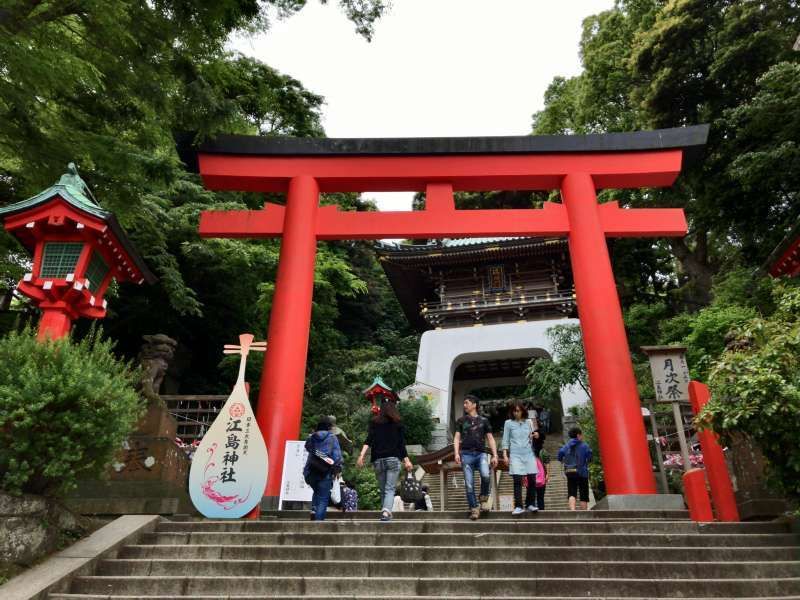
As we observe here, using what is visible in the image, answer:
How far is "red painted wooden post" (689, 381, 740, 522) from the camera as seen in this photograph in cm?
524

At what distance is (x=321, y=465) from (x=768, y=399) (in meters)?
3.86

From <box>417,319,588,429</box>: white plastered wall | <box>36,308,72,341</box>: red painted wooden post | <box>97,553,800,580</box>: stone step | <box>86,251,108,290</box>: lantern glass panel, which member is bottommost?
<box>97,553,800,580</box>: stone step

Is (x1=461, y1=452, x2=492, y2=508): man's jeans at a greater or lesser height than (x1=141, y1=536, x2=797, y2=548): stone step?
greater

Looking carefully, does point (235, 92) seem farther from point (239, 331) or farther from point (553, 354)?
point (553, 354)

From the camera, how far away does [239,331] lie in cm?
1622

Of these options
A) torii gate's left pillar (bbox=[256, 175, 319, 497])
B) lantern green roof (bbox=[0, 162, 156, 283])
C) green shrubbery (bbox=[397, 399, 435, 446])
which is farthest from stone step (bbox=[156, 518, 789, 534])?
green shrubbery (bbox=[397, 399, 435, 446])

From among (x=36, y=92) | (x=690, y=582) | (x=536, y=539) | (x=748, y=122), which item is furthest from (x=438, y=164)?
(x=748, y=122)

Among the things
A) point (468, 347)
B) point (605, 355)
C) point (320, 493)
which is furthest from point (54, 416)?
point (468, 347)

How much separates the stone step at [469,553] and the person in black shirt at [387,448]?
106 centimetres

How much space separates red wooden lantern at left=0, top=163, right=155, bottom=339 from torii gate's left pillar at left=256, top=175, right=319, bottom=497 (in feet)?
7.43

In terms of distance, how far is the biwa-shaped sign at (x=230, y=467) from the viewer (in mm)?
5539

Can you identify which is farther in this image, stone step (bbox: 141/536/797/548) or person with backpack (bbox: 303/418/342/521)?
person with backpack (bbox: 303/418/342/521)

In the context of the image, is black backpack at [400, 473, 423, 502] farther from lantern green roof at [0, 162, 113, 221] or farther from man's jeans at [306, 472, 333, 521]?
lantern green roof at [0, 162, 113, 221]

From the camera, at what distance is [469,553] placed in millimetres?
4234
